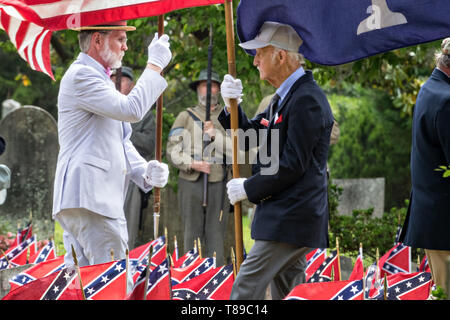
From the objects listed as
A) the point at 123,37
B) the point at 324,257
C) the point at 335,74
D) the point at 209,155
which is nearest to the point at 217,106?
the point at 209,155

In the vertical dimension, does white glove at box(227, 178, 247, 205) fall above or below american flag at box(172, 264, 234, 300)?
above

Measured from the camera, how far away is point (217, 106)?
29.1 feet

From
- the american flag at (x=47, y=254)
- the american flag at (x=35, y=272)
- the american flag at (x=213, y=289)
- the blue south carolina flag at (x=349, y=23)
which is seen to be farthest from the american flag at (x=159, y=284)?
the american flag at (x=47, y=254)

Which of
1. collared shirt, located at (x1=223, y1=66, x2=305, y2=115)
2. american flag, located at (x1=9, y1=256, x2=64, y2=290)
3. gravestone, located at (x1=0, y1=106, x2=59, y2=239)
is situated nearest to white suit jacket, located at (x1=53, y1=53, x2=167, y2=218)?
american flag, located at (x1=9, y1=256, x2=64, y2=290)

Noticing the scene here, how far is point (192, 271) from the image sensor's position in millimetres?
5949

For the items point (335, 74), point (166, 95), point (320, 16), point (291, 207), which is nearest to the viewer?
point (291, 207)

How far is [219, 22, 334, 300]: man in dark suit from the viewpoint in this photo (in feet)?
14.4

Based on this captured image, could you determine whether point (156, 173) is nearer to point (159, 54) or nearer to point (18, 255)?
point (159, 54)

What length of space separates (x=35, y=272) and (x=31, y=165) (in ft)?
16.1

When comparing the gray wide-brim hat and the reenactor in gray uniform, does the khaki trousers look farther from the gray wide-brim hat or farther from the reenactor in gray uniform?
the gray wide-brim hat

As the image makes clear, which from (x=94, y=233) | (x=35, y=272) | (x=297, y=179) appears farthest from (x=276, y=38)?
(x=35, y=272)

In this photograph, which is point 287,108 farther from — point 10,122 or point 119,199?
point 10,122

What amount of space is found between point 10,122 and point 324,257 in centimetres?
583

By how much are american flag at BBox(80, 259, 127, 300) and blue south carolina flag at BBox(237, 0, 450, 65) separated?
1620mm
